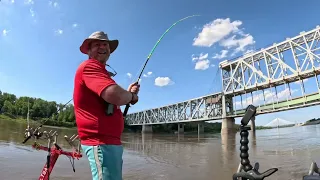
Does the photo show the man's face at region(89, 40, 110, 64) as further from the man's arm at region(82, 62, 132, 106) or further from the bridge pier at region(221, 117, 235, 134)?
the bridge pier at region(221, 117, 235, 134)

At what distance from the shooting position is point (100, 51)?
2.75 metres

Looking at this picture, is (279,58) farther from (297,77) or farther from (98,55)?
(98,55)

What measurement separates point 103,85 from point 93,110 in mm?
327

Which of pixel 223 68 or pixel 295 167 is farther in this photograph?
pixel 223 68

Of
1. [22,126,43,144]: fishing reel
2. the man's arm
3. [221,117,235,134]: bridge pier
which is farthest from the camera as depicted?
[221,117,235,134]: bridge pier

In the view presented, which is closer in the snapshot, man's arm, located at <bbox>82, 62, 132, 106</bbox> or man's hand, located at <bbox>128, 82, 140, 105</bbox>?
man's arm, located at <bbox>82, 62, 132, 106</bbox>

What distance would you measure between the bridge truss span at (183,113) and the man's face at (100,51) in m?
67.6

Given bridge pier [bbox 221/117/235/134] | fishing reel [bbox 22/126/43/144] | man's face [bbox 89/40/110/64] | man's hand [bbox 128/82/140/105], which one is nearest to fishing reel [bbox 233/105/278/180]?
man's hand [bbox 128/82/140/105]

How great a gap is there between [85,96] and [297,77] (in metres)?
55.6

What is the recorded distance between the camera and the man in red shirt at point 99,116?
2.30 metres

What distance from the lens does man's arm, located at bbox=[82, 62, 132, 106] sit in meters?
2.24

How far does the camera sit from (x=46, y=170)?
427 cm

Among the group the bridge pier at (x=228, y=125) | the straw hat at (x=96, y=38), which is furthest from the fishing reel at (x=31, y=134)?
the bridge pier at (x=228, y=125)

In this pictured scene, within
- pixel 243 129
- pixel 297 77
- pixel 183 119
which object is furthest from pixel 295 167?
pixel 183 119
